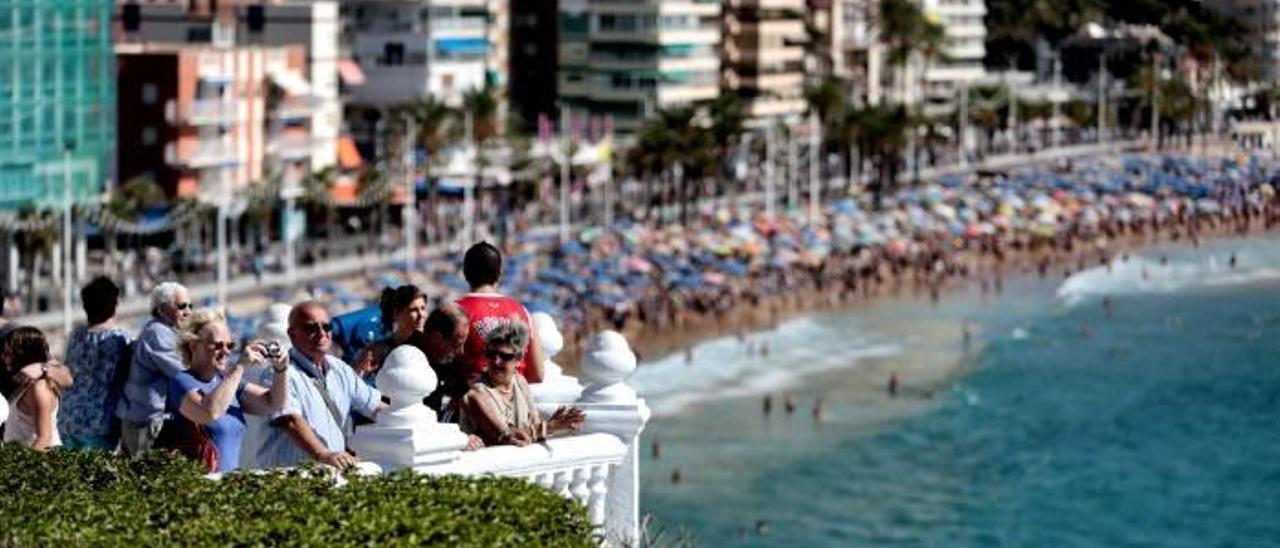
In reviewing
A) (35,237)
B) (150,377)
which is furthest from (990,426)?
(150,377)

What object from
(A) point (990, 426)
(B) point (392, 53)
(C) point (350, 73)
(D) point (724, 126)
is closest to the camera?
(A) point (990, 426)

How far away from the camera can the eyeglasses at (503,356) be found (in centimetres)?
1504

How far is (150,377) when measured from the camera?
630 inches

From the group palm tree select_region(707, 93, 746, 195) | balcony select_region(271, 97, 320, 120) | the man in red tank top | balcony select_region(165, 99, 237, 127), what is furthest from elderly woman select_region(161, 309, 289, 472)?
palm tree select_region(707, 93, 746, 195)

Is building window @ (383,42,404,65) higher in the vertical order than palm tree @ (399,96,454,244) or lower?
higher

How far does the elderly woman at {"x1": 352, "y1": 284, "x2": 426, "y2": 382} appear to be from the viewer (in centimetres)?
1573

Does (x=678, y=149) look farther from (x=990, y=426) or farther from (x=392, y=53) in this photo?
(x=990, y=426)

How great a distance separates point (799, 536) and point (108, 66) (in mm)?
34423

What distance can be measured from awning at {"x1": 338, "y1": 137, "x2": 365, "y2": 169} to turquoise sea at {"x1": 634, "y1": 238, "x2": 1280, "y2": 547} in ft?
54.5

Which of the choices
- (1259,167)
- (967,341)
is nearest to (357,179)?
(967,341)

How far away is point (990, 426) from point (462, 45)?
49435 millimetres

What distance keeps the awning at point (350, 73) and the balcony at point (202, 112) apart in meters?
15.8

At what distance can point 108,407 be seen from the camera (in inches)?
637

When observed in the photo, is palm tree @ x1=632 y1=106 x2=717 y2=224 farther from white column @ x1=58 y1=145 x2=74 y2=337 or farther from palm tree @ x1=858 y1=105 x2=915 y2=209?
white column @ x1=58 y1=145 x2=74 y2=337
